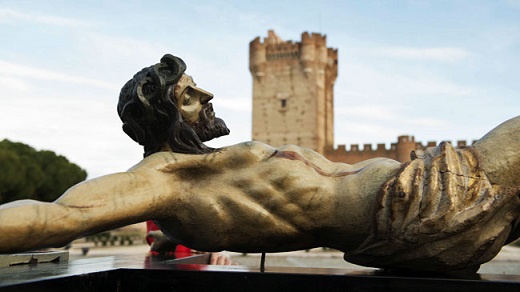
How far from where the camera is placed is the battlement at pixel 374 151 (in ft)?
123

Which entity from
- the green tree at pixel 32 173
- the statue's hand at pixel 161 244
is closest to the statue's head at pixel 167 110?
the statue's hand at pixel 161 244

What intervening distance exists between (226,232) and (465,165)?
104 centimetres

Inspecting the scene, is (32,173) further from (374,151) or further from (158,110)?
(158,110)

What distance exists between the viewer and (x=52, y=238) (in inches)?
80.5

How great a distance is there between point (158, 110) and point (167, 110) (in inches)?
1.5

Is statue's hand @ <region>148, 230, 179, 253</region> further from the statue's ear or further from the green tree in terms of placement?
the green tree

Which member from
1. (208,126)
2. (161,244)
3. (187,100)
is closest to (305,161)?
(208,126)

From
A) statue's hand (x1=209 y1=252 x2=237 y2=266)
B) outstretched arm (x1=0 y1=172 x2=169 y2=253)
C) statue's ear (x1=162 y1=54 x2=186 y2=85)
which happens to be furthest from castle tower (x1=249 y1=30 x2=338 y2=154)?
outstretched arm (x1=0 y1=172 x2=169 y2=253)

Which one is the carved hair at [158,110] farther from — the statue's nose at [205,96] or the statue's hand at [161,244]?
the statue's hand at [161,244]

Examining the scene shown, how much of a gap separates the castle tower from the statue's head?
36448mm

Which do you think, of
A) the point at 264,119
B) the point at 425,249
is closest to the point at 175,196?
the point at 425,249

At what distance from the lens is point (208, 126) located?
8.74 feet

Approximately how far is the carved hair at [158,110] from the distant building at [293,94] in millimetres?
36518

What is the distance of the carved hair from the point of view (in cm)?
253
